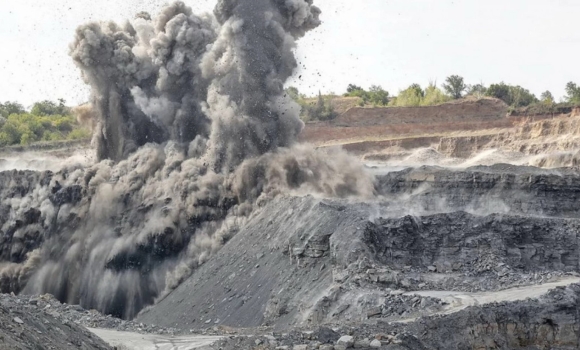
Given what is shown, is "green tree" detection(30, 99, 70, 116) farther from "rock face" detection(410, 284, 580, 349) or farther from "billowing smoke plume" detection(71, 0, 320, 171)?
"rock face" detection(410, 284, 580, 349)

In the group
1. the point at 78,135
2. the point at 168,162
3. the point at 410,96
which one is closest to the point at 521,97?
the point at 410,96

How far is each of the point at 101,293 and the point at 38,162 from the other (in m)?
24.2

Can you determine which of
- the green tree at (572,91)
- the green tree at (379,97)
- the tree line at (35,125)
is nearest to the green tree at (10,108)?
the tree line at (35,125)

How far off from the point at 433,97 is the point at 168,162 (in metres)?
45.1

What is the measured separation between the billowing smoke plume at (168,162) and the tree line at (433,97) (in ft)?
97.8

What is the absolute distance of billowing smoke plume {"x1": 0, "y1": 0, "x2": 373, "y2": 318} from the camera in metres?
49.4

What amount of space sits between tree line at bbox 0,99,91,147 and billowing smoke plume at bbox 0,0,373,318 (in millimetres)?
29222

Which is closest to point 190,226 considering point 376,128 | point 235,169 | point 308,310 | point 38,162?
point 235,169

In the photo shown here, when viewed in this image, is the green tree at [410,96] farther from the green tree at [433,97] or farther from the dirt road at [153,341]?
the dirt road at [153,341]

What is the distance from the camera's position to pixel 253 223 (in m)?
44.5

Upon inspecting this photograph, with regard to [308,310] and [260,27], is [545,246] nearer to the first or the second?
[308,310]

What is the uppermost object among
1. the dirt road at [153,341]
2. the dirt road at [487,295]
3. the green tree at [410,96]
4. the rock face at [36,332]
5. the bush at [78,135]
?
the green tree at [410,96]

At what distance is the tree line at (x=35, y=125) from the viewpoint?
92.9 metres

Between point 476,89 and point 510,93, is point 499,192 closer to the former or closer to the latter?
point 510,93
